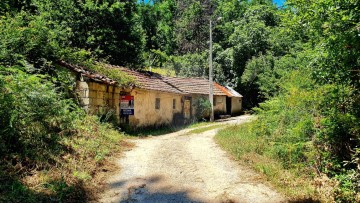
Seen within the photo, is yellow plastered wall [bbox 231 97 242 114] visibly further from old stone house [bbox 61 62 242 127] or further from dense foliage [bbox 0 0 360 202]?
dense foliage [bbox 0 0 360 202]

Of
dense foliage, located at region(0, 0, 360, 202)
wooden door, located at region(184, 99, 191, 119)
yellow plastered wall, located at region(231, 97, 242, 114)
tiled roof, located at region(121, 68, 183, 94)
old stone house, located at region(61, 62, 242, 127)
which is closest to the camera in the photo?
dense foliage, located at region(0, 0, 360, 202)

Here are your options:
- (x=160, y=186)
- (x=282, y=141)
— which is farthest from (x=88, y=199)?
(x=282, y=141)

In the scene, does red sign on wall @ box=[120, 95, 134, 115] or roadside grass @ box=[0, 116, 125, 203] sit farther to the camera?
red sign on wall @ box=[120, 95, 134, 115]

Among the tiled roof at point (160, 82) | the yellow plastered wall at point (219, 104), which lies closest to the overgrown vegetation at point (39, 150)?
the tiled roof at point (160, 82)

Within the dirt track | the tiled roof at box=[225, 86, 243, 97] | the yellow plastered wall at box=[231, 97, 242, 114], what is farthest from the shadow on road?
the yellow plastered wall at box=[231, 97, 242, 114]

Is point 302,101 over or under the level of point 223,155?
over

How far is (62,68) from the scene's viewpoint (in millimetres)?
12203

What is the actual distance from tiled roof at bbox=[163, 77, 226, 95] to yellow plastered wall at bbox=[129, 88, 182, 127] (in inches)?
72.2

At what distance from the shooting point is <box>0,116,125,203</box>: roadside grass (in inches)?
203

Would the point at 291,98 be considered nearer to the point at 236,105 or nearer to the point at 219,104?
the point at 219,104

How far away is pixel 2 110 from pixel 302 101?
725 cm

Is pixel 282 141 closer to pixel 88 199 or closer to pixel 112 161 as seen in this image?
pixel 112 161

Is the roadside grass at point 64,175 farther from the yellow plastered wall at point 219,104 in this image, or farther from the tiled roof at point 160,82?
the yellow plastered wall at point 219,104

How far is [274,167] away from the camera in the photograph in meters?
6.99
